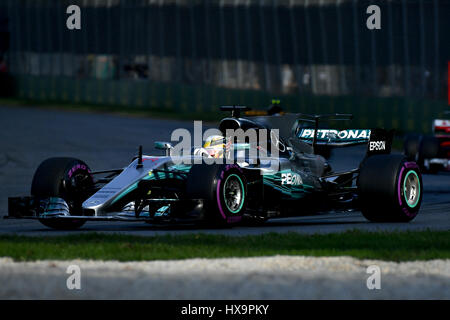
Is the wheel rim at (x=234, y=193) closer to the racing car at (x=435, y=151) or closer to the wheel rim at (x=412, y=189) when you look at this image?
the wheel rim at (x=412, y=189)

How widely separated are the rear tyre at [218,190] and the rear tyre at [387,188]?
1657 mm

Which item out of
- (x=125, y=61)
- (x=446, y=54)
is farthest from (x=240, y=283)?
→ (x=125, y=61)

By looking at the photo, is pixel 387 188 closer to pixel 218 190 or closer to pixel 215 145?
pixel 218 190

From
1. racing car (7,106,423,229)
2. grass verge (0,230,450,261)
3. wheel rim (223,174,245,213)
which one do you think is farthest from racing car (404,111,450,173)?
grass verge (0,230,450,261)

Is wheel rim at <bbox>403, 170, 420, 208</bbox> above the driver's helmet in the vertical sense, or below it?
below

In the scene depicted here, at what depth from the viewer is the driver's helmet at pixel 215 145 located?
1398cm

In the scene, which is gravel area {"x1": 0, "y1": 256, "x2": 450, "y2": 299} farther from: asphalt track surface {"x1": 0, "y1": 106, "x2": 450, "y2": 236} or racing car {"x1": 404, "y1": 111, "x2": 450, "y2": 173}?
racing car {"x1": 404, "y1": 111, "x2": 450, "y2": 173}

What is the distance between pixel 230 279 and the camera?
8734 mm

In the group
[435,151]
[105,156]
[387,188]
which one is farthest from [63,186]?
[105,156]

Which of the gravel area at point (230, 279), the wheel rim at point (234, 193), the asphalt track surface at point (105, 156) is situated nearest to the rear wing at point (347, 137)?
the asphalt track surface at point (105, 156)

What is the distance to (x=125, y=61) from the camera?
42.2 meters

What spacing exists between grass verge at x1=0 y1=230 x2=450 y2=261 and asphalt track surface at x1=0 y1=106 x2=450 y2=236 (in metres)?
0.97

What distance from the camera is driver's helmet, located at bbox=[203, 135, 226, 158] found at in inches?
550
